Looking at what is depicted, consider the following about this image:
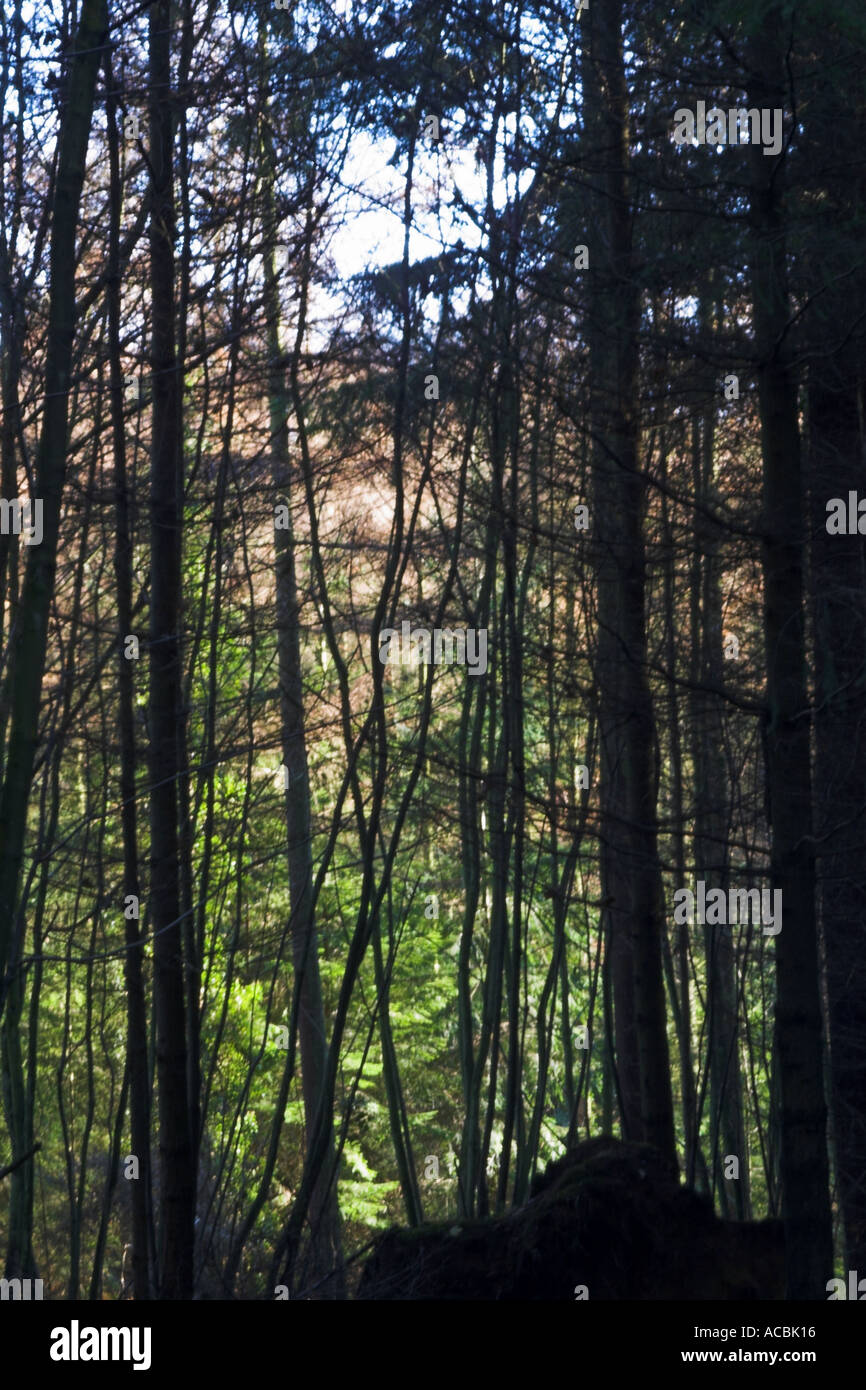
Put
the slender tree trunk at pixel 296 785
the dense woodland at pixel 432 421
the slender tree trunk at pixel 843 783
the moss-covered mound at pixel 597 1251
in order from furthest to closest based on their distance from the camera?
1. the slender tree trunk at pixel 843 783
2. the slender tree trunk at pixel 296 785
3. the moss-covered mound at pixel 597 1251
4. the dense woodland at pixel 432 421

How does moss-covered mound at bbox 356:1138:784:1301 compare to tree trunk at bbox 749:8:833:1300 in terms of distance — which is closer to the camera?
tree trunk at bbox 749:8:833:1300

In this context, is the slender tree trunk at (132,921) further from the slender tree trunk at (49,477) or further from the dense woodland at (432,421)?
the slender tree trunk at (49,477)

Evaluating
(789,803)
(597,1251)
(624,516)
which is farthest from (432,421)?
(597,1251)

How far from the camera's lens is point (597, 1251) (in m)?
5.02

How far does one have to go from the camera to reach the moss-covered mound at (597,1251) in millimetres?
4969

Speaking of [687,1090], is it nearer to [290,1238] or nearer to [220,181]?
[290,1238]

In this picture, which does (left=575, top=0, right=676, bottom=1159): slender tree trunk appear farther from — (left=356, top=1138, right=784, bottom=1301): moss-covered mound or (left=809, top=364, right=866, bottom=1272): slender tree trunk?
(left=809, top=364, right=866, bottom=1272): slender tree trunk

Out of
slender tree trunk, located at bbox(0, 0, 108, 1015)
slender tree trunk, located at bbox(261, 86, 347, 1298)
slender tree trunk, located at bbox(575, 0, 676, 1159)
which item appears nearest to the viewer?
slender tree trunk, located at bbox(0, 0, 108, 1015)

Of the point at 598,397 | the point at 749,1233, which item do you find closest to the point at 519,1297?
the point at 749,1233

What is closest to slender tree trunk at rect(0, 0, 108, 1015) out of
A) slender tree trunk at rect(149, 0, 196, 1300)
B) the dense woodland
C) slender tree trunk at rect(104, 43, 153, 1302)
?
the dense woodland

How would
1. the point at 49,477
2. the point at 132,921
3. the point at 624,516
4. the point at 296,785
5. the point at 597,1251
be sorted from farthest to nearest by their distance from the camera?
the point at 296,785, the point at 624,516, the point at 132,921, the point at 597,1251, the point at 49,477

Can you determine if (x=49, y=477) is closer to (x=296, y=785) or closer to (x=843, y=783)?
(x=843, y=783)

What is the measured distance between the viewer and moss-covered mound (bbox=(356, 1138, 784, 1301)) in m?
4.97

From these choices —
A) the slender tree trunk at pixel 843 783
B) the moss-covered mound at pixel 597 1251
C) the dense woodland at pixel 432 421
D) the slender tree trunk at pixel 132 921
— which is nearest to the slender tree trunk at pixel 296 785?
the dense woodland at pixel 432 421
